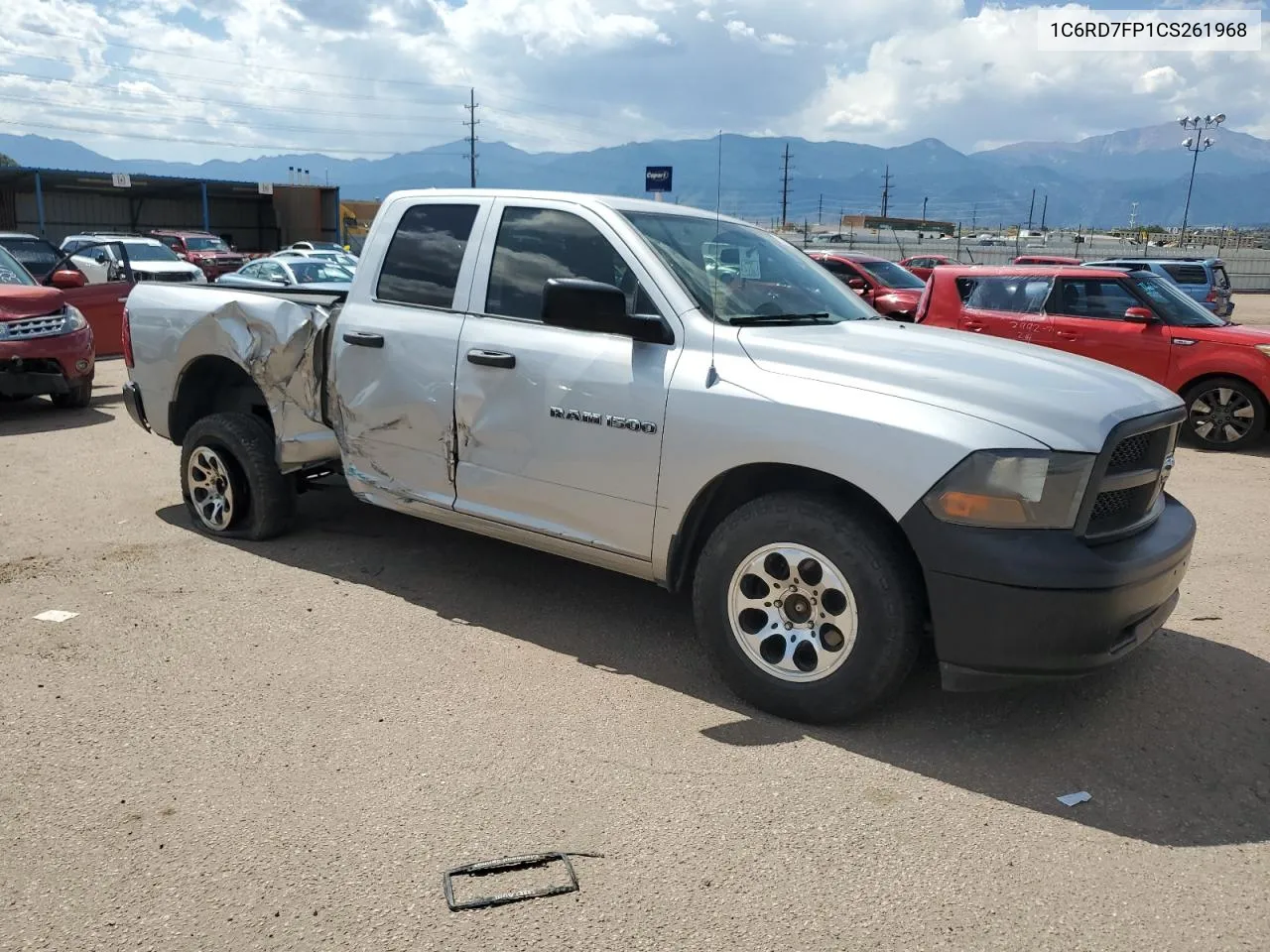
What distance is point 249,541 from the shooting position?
19.0 feet

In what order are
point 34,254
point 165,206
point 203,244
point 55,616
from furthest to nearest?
point 165,206 < point 203,244 < point 34,254 < point 55,616

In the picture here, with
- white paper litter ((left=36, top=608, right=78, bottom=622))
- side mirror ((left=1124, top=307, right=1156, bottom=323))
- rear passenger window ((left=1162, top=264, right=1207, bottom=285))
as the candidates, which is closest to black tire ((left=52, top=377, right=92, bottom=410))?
white paper litter ((left=36, top=608, right=78, bottom=622))

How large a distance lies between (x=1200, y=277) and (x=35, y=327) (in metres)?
20.9

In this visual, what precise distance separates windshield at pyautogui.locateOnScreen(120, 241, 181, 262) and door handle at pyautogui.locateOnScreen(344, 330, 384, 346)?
707 inches

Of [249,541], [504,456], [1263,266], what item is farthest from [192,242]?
[1263,266]

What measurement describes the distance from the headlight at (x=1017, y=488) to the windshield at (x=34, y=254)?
59.8 ft

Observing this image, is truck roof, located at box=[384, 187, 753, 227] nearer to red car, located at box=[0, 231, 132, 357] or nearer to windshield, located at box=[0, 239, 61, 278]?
red car, located at box=[0, 231, 132, 357]

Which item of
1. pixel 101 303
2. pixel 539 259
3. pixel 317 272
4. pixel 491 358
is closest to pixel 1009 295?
pixel 539 259

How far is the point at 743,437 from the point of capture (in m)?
3.63

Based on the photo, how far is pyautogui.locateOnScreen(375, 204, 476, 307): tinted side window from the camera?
4672 millimetres

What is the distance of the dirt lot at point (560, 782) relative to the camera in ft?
8.57

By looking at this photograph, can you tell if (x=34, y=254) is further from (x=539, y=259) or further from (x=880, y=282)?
(x=539, y=259)

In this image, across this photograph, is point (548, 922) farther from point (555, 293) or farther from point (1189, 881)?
point (555, 293)

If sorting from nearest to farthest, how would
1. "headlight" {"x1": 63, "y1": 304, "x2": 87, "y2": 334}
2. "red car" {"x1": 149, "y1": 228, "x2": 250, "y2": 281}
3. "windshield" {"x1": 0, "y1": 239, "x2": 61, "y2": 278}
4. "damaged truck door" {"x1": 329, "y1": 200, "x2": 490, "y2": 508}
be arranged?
"damaged truck door" {"x1": 329, "y1": 200, "x2": 490, "y2": 508}, "headlight" {"x1": 63, "y1": 304, "x2": 87, "y2": 334}, "windshield" {"x1": 0, "y1": 239, "x2": 61, "y2": 278}, "red car" {"x1": 149, "y1": 228, "x2": 250, "y2": 281}
